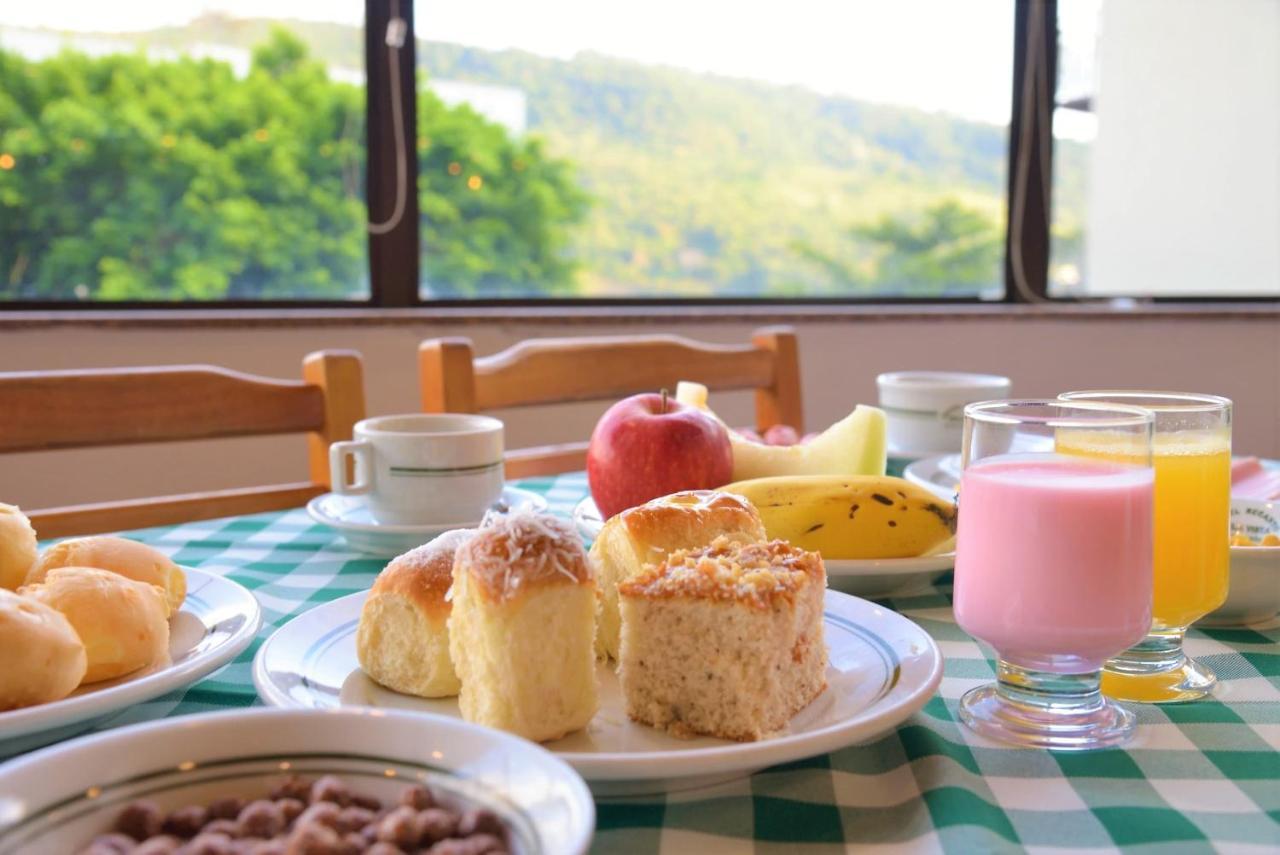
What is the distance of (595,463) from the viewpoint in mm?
1121

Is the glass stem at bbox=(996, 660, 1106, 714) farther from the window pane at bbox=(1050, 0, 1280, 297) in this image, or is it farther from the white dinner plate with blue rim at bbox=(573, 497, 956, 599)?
the window pane at bbox=(1050, 0, 1280, 297)

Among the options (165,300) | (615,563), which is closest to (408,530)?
(615,563)

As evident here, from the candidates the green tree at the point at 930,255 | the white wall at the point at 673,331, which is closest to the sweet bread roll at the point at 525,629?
the white wall at the point at 673,331

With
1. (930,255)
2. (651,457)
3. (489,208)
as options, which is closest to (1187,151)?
(930,255)

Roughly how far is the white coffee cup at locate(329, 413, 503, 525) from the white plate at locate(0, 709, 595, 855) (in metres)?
0.59

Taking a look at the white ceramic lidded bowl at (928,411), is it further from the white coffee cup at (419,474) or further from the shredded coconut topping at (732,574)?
the shredded coconut topping at (732,574)

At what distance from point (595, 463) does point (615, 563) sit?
36cm

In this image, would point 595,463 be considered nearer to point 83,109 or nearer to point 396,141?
point 396,141

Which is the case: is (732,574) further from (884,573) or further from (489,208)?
(489,208)

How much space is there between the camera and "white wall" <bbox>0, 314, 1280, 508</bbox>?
2.30 metres

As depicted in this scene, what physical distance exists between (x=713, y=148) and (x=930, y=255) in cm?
68

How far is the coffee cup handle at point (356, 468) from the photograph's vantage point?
1062mm

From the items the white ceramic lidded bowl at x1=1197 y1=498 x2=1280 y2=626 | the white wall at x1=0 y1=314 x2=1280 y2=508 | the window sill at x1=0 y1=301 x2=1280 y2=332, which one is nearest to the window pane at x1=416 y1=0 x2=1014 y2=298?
the window sill at x1=0 y1=301 x2=1280 y2=332

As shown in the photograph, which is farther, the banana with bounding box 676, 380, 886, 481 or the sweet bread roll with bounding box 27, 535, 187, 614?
the banana with bounding box 676, 380, 886, 481
